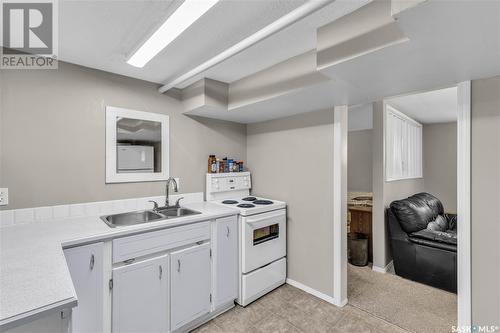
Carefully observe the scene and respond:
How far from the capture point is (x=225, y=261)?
2266 millimetres

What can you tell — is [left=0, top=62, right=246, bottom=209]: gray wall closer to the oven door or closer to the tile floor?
the oven door

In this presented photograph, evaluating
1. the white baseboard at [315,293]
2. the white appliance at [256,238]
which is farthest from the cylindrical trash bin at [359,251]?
the white appliance at [256,238]

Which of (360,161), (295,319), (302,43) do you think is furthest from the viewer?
(360,161)

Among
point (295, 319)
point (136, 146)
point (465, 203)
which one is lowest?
point (295, 319)

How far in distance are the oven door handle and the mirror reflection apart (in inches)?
43.1

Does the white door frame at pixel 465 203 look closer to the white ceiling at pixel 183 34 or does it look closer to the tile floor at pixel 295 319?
the tile floor at pixel 295 319

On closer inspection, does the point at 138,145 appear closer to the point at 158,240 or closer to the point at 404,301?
the point at 158,240

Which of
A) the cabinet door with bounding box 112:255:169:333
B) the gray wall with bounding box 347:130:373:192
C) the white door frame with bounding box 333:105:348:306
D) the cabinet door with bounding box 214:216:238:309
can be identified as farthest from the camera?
the gray wall with bounding box 347:130:373:192

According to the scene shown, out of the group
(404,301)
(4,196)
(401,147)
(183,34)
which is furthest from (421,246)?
(4,196)

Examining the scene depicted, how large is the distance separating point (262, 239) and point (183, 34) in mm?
1978

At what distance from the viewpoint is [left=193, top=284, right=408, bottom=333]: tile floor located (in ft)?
6.57

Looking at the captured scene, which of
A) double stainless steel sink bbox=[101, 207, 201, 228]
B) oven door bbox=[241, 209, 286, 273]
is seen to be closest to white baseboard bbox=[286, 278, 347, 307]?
oven door bbox=[241, 209, 286, 273]

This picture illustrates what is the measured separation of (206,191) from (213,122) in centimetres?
86

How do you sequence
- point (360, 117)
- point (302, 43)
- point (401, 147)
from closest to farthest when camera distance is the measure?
point (302, 43) < point (401, 147) < point (360, 117)
